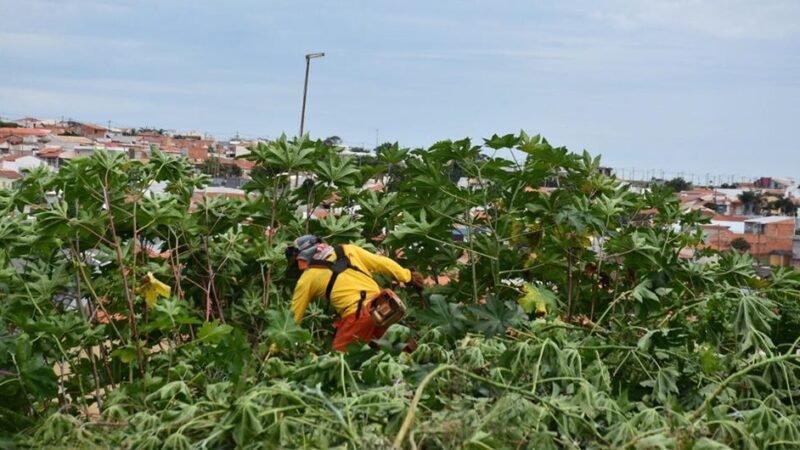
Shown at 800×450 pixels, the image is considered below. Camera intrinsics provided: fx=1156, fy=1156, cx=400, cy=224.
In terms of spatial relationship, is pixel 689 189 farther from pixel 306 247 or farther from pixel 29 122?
pixel 29 122

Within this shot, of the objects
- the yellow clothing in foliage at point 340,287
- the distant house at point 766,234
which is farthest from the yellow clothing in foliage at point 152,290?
the distant house at point 766,234

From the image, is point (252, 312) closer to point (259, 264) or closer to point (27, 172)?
point (259, 264)

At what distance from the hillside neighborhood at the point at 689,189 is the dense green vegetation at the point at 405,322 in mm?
276

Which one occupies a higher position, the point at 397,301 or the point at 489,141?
the point at 489,141

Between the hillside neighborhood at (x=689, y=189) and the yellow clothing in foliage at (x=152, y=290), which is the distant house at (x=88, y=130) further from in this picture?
the yellow clothing in foliage at (x=152, y=290)

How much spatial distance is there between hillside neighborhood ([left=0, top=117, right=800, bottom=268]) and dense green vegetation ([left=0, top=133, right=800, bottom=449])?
10.9 inches

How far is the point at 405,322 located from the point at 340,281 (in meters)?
0.54

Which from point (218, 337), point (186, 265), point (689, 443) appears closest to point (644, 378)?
point (689, 443)

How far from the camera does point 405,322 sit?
16.1 feet

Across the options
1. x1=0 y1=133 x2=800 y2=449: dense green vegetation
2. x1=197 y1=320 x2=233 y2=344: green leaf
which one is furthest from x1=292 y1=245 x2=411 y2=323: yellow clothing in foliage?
x1=197 y1=320 x2=233 y2=344: green leaf

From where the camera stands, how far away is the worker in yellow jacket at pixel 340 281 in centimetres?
527

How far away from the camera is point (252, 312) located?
19.0 feet

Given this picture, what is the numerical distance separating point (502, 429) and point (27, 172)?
416 cm

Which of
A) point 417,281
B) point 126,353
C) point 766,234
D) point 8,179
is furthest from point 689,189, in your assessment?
point 126,353
